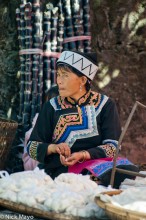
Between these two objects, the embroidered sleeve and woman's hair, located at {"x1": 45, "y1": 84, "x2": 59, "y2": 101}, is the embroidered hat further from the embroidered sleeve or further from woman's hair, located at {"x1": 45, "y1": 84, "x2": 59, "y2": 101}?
woman's hair, located at {"x1": 45, "y1": 84, "x2": 59, "y2": 101}

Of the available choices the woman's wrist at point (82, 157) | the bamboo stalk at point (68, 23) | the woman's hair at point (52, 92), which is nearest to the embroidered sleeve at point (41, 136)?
the woman's wrist at point (82, 157)

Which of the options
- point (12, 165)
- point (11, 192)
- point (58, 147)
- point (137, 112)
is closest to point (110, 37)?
point (137, 112)

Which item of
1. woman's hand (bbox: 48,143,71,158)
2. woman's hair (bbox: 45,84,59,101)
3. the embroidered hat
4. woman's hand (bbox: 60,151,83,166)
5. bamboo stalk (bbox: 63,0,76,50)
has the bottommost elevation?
woman's hand (bbox: 60,151,83,166)

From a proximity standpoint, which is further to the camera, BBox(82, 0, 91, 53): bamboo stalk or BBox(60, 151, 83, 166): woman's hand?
BBox(82, 0, 91, 53): bamboo stalk

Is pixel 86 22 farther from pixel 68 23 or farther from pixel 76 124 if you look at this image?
pixel 76 124

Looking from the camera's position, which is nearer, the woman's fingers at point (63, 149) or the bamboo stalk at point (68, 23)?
the woman's fingers at point (63, 149)

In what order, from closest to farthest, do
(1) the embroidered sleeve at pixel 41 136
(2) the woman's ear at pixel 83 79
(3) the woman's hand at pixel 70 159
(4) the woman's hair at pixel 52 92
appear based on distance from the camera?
(3) the woman's hand at pixel 70 159 → (1) the embroidered sleeve at pixel 41 136 → (2) the woman's ear at pixel 83 79 → (4) the woman's hair at pixel 52 92

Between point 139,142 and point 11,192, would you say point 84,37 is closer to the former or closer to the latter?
point 139,142

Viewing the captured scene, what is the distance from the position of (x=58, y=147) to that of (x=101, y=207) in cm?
116

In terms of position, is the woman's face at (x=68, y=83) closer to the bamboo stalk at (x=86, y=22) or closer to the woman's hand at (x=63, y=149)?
the woman's hand at (x=63, y=149)

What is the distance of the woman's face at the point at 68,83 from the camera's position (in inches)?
190

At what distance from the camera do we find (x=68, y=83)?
482 centimetres

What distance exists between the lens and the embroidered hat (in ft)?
15.9

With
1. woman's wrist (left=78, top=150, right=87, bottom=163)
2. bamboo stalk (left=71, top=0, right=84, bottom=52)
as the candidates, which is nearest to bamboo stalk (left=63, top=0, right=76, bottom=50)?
bamboo stalk (left=71, top=0, right=84, bottom=52)
